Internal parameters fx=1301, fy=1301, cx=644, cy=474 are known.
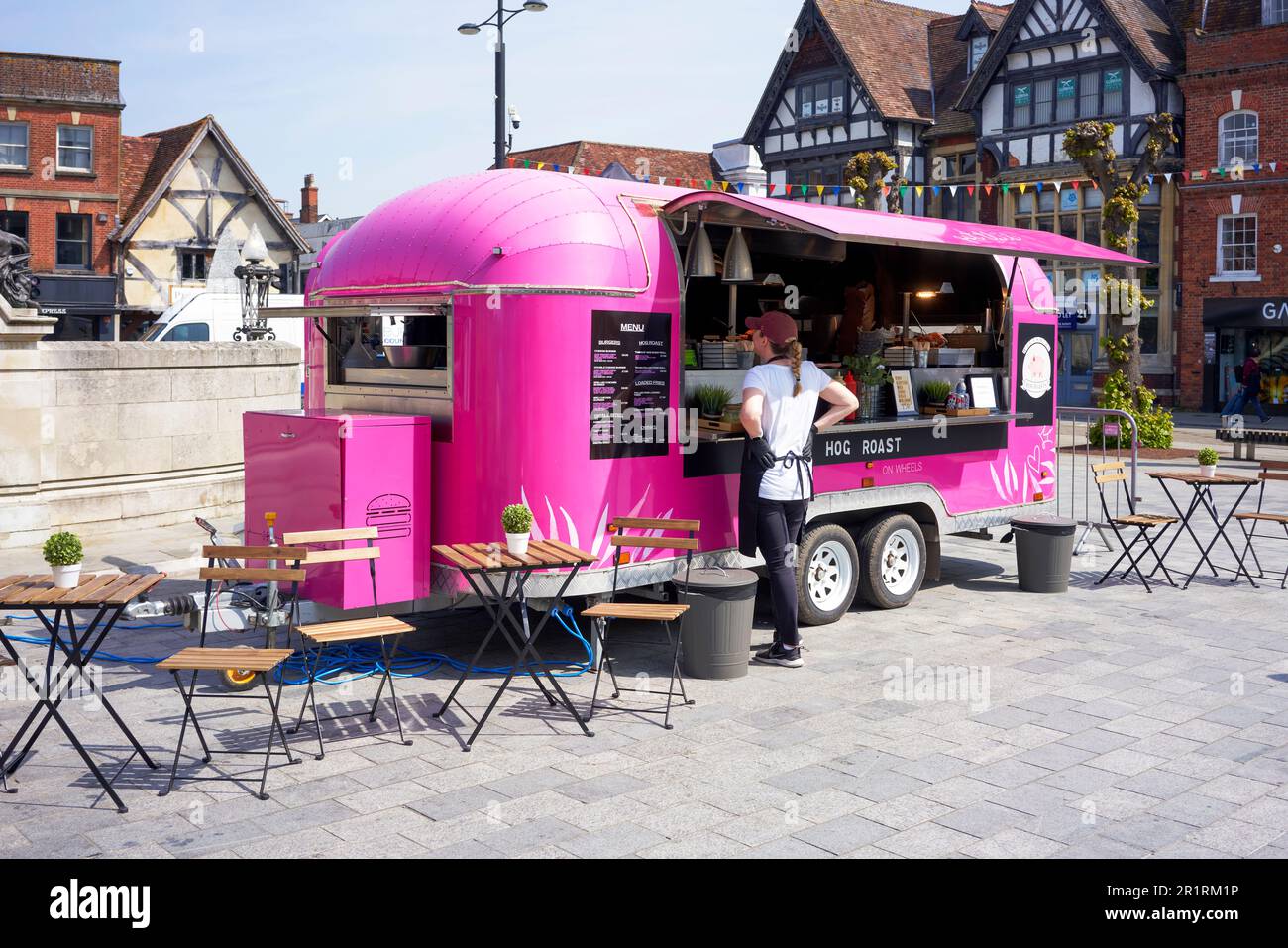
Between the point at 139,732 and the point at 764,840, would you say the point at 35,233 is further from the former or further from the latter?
the point at 764,840

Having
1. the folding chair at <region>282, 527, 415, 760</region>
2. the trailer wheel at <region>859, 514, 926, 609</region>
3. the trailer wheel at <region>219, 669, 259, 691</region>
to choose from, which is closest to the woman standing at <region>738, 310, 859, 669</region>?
the trailer wheel at <region>859, 514, 926, 609</region>

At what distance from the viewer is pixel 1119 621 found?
9.56 m

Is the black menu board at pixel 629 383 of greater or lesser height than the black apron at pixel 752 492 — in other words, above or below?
above

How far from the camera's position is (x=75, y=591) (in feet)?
19.4

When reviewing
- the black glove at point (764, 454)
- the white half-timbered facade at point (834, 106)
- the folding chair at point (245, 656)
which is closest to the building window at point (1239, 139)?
the white half-timbered facade at point (834, 106)

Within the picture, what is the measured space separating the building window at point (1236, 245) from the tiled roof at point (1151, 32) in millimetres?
4517

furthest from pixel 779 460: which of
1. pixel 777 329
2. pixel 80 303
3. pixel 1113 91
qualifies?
pixel 80 303

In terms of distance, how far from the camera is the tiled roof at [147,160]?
127 ft

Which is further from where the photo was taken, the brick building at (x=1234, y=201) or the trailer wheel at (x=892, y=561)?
the brick building at (x=1234, y=201)

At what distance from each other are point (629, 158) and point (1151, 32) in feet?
51.1

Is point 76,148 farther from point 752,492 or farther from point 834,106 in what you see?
point 752,492

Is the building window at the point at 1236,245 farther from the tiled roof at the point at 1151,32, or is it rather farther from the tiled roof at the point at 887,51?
the tiled roof at the point at 887,51

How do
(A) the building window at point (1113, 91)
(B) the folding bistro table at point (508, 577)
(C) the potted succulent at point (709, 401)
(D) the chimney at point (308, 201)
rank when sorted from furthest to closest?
1. (D) the chimney at point (308, 201)
2. (A) the building window at point (1113, 91)
3. (C) the potted succulent at point (709, 401)
4. (B) the folding bistro table at point (508, 577)

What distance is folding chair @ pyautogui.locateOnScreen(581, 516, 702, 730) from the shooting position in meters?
7.06
